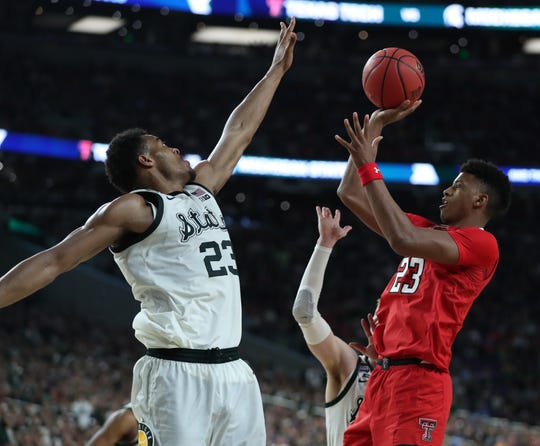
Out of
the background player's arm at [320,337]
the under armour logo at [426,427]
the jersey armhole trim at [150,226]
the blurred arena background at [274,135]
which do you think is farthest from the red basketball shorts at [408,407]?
the blurred arena background at [274,135]

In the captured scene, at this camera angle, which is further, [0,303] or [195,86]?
[195,86]

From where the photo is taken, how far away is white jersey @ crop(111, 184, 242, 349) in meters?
4.14

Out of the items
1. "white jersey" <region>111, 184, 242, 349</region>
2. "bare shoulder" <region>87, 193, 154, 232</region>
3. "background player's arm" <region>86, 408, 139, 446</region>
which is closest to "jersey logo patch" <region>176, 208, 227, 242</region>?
"white jersey" <region>111, 184, 242, 349</region>

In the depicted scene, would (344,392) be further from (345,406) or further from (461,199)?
(461,199)

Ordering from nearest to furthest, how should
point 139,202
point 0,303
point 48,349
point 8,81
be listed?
point 0,303 < point 139,202 < point 48,349 < point 8,81

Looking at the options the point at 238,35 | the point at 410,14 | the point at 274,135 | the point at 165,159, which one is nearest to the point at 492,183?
the point at 165,159

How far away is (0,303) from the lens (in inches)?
146

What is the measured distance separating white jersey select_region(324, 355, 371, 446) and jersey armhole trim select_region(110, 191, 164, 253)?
64.6 inches

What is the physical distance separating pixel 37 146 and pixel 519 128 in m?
13.9

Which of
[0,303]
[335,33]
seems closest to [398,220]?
[0,303]

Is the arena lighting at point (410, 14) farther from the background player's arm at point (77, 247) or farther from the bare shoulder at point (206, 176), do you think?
the background player's arm at point (77, 247)

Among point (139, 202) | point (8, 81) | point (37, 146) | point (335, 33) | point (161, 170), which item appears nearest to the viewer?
point (139, 202)

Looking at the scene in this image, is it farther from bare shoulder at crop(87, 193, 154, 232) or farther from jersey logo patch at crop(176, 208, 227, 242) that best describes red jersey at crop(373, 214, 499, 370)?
bare shoulder at crop(87, 193, 154, 232)

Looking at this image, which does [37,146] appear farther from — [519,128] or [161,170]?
[161,170]
